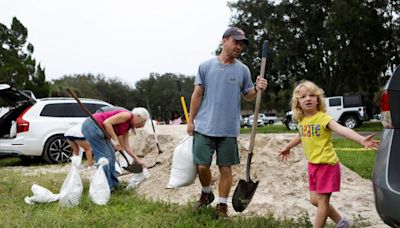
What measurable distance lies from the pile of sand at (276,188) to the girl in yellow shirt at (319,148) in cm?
80

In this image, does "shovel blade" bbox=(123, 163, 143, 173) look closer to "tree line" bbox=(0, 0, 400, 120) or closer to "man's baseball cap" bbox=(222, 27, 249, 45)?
"man's baseball cap" bbox=(222, 27, 249, 45)

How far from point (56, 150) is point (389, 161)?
9.57m

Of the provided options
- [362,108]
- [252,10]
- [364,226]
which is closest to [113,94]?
[252,10]

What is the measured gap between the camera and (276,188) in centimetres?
590

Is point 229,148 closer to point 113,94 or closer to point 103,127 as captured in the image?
point 103,127

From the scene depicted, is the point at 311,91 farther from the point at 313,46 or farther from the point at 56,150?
the point at 313,46

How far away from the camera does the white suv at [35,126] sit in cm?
1078

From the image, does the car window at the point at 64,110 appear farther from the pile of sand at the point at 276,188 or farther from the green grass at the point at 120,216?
the green grass at the point at 120,216

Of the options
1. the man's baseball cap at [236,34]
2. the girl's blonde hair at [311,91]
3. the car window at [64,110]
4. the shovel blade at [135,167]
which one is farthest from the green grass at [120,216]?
the car window at [64,110]

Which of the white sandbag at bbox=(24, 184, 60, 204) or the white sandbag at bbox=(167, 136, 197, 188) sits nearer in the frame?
the white sandbag at bbox=(167, 136, 197, 188)

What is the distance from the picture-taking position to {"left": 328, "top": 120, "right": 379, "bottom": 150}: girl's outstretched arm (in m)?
→ 3.06

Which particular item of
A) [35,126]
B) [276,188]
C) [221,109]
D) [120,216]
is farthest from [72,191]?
[35,126]

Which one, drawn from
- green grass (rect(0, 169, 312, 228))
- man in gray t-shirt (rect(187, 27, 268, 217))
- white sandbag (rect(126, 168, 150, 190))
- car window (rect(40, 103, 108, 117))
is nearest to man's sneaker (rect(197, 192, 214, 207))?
green grass (rect(0, 169, 312, 228))

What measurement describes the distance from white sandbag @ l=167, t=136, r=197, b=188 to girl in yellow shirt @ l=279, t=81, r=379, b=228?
1316 mm
